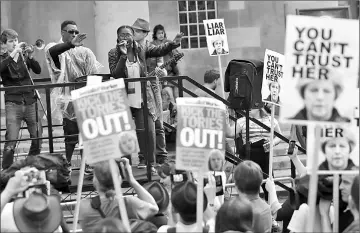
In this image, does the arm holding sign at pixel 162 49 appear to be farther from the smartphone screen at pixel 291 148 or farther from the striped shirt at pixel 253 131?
the smartphone screen at pixel 291 148

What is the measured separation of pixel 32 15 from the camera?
1845 centimetres

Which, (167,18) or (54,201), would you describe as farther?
(167,18)

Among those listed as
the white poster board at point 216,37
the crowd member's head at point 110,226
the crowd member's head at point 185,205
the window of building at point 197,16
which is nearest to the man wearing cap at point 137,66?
the white poster board at point 216,37

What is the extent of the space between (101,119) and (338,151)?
167 cm

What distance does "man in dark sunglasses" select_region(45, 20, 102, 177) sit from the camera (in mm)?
10953

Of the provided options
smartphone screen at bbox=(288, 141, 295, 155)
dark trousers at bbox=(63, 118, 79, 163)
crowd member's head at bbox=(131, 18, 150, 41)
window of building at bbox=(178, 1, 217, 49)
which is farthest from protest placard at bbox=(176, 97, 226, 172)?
window of building at bbox=(178, 1, 217, 49)

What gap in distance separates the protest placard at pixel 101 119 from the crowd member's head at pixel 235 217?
35.4 inches

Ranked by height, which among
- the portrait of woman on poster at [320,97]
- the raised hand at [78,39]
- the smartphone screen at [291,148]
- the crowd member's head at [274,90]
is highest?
the raised hand at [78,39]

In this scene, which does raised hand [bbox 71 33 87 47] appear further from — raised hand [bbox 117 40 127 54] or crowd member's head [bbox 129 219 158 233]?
crowd member's head [bbox 129 219 158 233]

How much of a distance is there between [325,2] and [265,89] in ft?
27.4

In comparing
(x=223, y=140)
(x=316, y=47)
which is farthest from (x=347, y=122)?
(x=223, y=140)

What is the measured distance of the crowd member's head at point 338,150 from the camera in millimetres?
7148

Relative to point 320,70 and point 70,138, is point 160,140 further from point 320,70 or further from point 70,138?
point 320,70

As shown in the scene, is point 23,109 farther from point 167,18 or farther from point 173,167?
point 167,18
